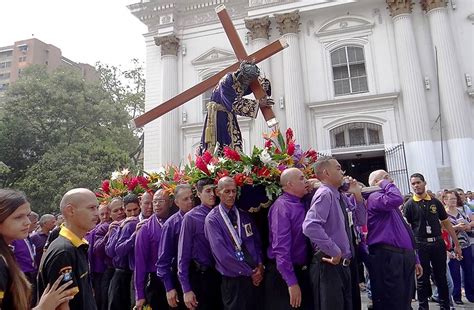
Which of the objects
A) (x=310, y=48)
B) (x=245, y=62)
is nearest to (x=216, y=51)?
(x=310, y=48)

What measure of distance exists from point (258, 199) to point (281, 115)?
35.8 ft

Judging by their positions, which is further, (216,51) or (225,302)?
(216,51)

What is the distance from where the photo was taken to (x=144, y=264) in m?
4.63

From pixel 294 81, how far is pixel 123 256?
11.4m

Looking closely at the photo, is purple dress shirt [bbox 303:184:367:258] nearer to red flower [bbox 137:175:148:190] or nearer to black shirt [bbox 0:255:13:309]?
black shirt [bbox 0:255:13:309]

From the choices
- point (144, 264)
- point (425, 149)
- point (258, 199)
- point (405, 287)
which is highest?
point (425, 149)

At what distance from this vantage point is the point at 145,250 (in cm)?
468

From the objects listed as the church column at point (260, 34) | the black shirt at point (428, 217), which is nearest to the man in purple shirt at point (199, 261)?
the black shirt at point (428, 217)

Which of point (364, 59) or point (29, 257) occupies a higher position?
point (364, 59)

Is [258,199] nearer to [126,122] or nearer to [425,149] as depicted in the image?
[425,149]

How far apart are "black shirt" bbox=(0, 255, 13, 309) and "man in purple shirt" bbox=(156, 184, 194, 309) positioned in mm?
2153

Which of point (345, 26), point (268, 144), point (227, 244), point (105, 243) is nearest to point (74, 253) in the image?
point (227, 244)

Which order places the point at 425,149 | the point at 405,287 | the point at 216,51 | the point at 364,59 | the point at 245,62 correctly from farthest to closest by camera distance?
the point at 216,51, the point at 364,59, the point at 425,149, the point at 245,62, the point at 405,287

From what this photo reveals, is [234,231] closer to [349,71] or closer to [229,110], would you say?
[229,110]
